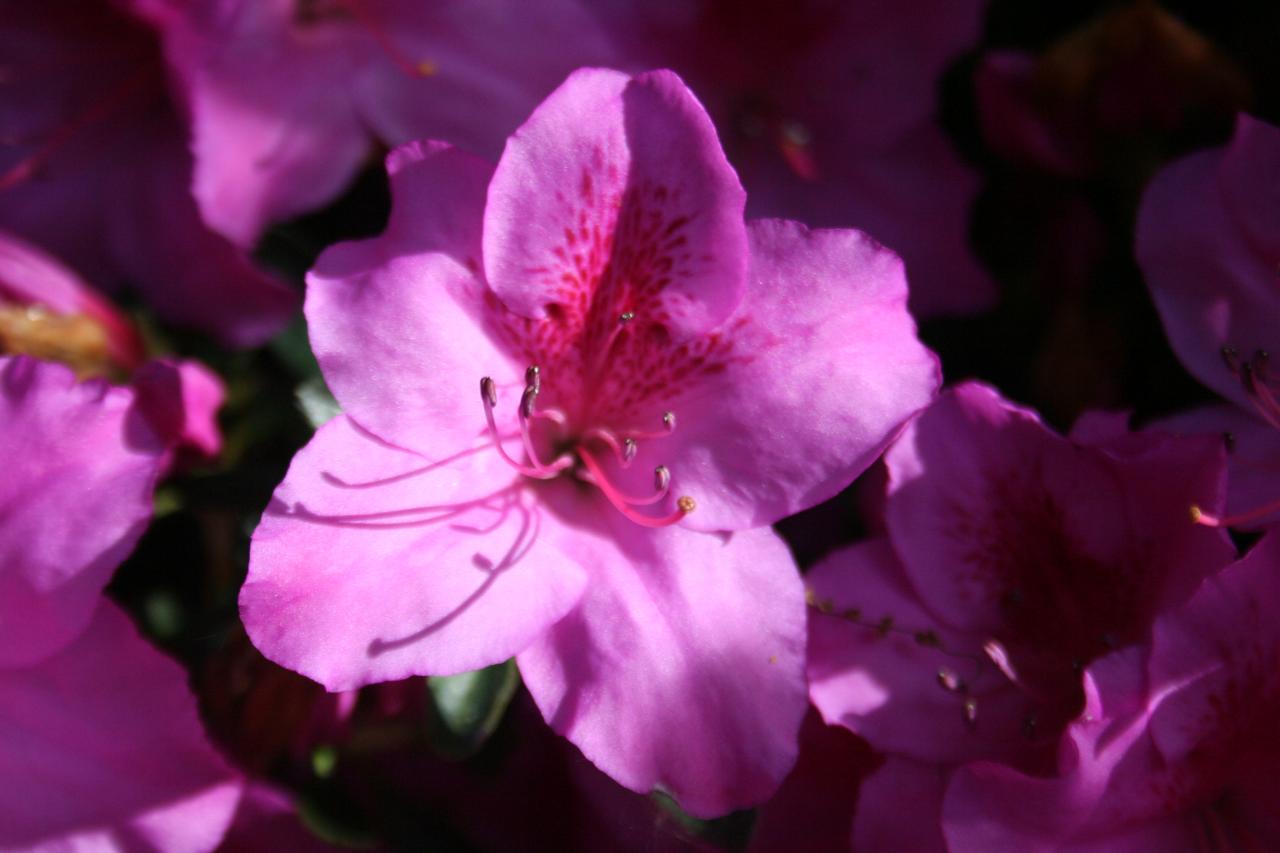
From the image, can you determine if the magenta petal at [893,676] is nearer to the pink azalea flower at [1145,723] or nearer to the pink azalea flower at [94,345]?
the pink azalea flower at [1145,723]

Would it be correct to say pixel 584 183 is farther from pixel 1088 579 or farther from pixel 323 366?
pixel 1088 579

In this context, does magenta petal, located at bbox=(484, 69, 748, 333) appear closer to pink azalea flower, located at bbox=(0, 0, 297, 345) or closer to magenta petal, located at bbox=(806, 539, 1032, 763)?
magenta petal, located at bbox=(806, 539, 1032, 763)

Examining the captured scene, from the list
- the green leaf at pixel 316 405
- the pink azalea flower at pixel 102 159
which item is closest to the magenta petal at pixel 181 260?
the pink azalea flower at pixel 102 159

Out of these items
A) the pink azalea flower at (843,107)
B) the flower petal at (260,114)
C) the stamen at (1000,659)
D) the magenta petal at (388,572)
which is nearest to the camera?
the magenta petal at (388,572)

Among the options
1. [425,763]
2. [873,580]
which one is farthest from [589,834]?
[873,580]

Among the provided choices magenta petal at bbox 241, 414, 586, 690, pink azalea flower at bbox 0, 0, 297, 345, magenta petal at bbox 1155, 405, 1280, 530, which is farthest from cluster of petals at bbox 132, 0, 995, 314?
magenta petal at bbox 241, 414, 586, 690

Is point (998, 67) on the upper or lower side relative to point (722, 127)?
upper
